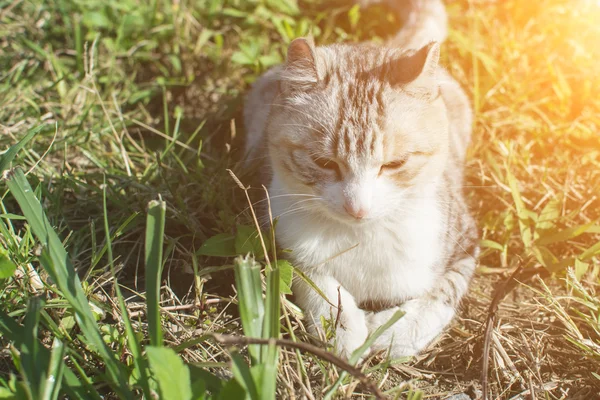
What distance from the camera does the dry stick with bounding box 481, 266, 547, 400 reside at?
1.84 metres

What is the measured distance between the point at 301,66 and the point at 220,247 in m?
0.75

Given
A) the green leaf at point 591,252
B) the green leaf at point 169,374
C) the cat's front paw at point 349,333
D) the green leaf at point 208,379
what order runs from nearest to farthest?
the green leaf at point 169,374, the green leaf at point 208,379, the cat's front paw at point 349,333, the green leaf at point 591,252

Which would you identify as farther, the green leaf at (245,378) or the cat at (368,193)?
the cat at (368,193)

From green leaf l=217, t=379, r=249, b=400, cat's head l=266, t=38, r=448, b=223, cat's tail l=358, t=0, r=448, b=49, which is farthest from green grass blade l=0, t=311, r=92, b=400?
cat's tail l=358, t=0, r=448, b=49

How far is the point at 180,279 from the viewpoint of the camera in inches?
93.1

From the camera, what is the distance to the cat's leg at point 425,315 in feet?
6.93

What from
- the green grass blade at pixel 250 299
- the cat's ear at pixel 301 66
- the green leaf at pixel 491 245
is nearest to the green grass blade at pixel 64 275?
the green grass blade at pixel 250 299

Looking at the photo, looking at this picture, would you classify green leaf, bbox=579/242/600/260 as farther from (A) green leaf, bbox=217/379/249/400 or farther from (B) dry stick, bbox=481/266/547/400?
(A) green leaf, bbox=217/379/249/400

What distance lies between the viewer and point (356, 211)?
182cm

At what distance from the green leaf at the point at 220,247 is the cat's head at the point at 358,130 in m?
0.32

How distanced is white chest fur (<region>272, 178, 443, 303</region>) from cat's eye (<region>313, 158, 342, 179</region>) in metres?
0.23

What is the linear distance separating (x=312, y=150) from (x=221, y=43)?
189cm

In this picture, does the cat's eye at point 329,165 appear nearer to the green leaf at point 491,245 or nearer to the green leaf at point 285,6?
the green leaf at point 491,245

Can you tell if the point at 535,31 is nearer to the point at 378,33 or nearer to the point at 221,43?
the point at 378,33
